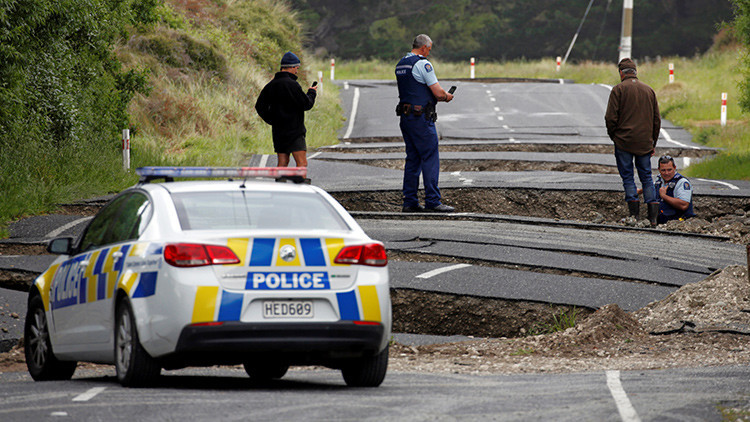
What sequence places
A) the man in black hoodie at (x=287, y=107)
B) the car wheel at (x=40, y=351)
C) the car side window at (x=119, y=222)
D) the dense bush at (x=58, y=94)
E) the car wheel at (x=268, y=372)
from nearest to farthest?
the car side window at (x=119, y=222) → the car wheel at (x=40, y=351) → the car wheel at (x=268, y=372) → the man in black hoodie at (x=287, y=107) → the dense bush at (x=58, y=94)

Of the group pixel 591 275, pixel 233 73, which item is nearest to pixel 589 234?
pixel 591 275

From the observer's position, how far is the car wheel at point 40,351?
754 cm

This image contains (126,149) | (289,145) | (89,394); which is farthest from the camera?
(126,149)

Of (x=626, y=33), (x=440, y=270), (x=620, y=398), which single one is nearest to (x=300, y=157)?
(x=440, y=270)

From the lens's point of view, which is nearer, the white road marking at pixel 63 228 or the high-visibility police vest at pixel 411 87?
the white road marking at pixel 63 228

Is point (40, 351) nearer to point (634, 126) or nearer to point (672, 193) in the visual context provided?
point (634, 126)

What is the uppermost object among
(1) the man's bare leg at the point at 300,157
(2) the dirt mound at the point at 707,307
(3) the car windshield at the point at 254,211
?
(3) the car windshield at the point at 254,211

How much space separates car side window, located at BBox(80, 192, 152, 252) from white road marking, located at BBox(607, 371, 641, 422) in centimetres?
302

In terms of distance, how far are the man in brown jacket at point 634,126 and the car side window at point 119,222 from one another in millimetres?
8850

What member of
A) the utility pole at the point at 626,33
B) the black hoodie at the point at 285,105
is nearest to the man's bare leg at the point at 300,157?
the black hoodie at the point at 285,105

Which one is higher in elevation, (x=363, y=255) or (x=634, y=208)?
(x=363, y=255)

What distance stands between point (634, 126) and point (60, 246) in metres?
9.44

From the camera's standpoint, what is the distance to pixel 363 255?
21.1 ft

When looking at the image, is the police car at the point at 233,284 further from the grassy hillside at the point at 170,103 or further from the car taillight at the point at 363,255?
the grassy hillside at the point at 170,103
